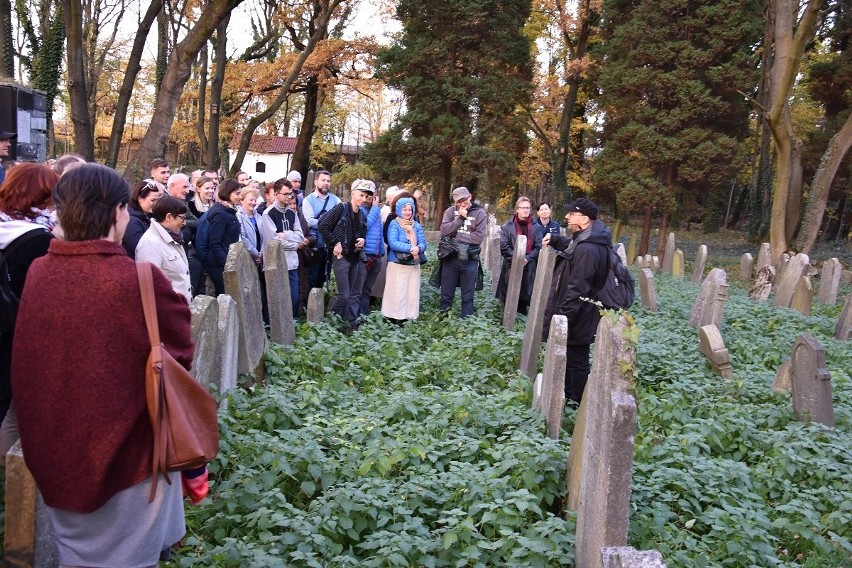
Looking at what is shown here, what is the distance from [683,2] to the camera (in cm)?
2336

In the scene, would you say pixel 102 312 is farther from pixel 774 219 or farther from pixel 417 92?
pixel 417 92

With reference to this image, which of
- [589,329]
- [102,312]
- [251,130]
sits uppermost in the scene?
[251,130]

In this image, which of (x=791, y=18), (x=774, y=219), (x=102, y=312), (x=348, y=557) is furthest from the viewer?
(x=774, y=219)

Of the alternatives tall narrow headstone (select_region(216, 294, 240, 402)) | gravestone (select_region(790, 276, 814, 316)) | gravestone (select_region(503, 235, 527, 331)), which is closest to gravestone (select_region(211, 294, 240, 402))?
tall narrow headstone (select_region(216, 294, 240, 402))

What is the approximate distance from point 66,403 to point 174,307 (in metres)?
0.49

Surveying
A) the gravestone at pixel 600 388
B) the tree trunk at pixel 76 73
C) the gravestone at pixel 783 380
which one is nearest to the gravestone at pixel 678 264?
the gravestone at pixel 783 380

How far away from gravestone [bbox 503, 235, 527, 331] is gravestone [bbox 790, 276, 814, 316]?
6568 millimetres

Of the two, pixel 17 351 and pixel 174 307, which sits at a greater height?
pixel 174 307

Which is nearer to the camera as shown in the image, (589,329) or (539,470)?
(539,470)

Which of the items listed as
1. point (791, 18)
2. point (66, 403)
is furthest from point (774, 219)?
point (66, 403)

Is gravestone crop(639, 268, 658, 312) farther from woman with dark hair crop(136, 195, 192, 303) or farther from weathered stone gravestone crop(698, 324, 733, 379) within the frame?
woman with dark hair crop(136, 195, 192, 303)

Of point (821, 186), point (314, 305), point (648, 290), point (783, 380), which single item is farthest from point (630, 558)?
point (821, 186)

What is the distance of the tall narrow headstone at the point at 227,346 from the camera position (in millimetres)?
5211

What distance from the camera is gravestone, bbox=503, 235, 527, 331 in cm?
994
